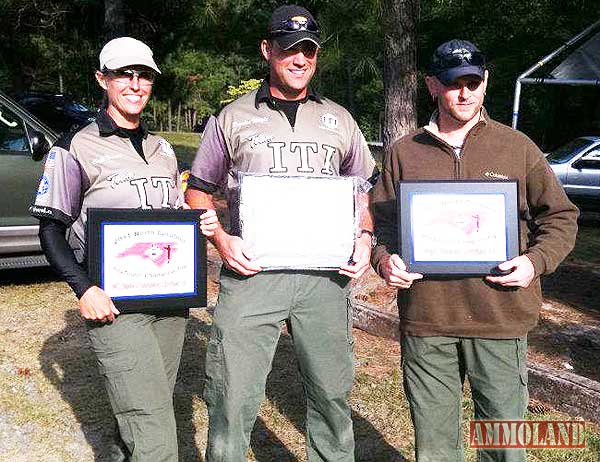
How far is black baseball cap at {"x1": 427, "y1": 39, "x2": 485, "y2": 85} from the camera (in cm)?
266

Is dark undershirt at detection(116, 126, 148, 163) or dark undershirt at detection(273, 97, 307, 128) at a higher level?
dark undershirt at detection(273, 97, 307, 128)

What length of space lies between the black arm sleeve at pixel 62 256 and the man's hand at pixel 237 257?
0.57 m

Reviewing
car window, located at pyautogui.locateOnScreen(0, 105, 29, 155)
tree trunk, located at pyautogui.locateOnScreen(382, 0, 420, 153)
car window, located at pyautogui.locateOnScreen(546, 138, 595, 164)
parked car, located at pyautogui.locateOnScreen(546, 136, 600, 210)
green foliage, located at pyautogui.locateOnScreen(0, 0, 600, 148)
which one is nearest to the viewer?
car window, located at pyautogui.locateOnScreen(0, 105, 29, 155)

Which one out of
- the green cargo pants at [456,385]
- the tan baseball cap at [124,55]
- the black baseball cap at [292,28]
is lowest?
the green cargo pants at [456,385]

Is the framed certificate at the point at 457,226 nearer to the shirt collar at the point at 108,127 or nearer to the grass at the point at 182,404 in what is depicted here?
the shirt collar at the point at 108,127

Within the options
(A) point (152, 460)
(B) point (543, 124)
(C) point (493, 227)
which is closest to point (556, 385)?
(C) point (493, 227)

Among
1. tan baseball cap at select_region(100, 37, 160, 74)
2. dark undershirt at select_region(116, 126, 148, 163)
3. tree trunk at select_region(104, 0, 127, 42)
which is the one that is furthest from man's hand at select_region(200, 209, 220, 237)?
tree trunk at select_region(104, 0, 127, 42)

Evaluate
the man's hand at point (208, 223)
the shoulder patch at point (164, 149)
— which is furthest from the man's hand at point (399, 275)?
the shoulder patch at point (164, 149)

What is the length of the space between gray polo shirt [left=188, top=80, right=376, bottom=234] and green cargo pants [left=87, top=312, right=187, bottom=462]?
0.63m

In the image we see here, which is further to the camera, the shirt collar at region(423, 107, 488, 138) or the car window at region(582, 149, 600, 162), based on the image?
the car window at region(582, 149, 600, 162)

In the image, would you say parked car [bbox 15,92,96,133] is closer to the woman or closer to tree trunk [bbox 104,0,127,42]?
tree trunk [bbox 104,0,127,42]

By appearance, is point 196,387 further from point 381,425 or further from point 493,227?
point 493,227

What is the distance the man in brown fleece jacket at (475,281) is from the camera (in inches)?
107

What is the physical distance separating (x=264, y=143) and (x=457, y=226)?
89 cm
